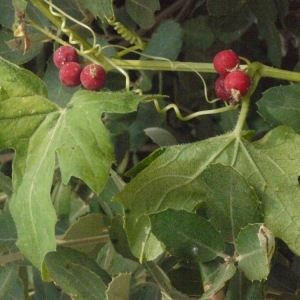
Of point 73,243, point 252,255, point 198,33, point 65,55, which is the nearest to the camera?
point 252,255

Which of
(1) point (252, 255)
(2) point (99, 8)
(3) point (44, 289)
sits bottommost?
(3) point (44, 289)

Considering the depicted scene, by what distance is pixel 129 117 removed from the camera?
896 millimetres

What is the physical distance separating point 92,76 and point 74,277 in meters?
0.27

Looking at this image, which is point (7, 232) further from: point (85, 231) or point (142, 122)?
point (142, 122)

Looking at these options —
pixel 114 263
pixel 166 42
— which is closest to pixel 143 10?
pixel 166 42

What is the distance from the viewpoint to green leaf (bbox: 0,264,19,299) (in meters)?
0.81

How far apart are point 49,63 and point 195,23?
0.26 m

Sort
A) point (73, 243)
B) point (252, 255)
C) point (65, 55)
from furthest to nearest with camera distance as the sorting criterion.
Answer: point (73, 243)
point (65, 55)
point (252, 255)

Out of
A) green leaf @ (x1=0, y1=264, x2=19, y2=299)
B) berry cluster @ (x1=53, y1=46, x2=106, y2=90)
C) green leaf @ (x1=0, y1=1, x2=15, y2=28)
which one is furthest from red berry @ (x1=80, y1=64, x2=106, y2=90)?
green leaf @ (x1=0, y1=264, x2=19, y2=299)

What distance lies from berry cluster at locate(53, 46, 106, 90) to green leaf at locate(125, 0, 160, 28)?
0.17 meters

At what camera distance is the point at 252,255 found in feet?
1.82

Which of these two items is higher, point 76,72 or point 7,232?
point 76,72

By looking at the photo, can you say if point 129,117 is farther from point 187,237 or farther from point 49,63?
point 187,237

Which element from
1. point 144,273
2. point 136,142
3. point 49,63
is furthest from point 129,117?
point 144,273
